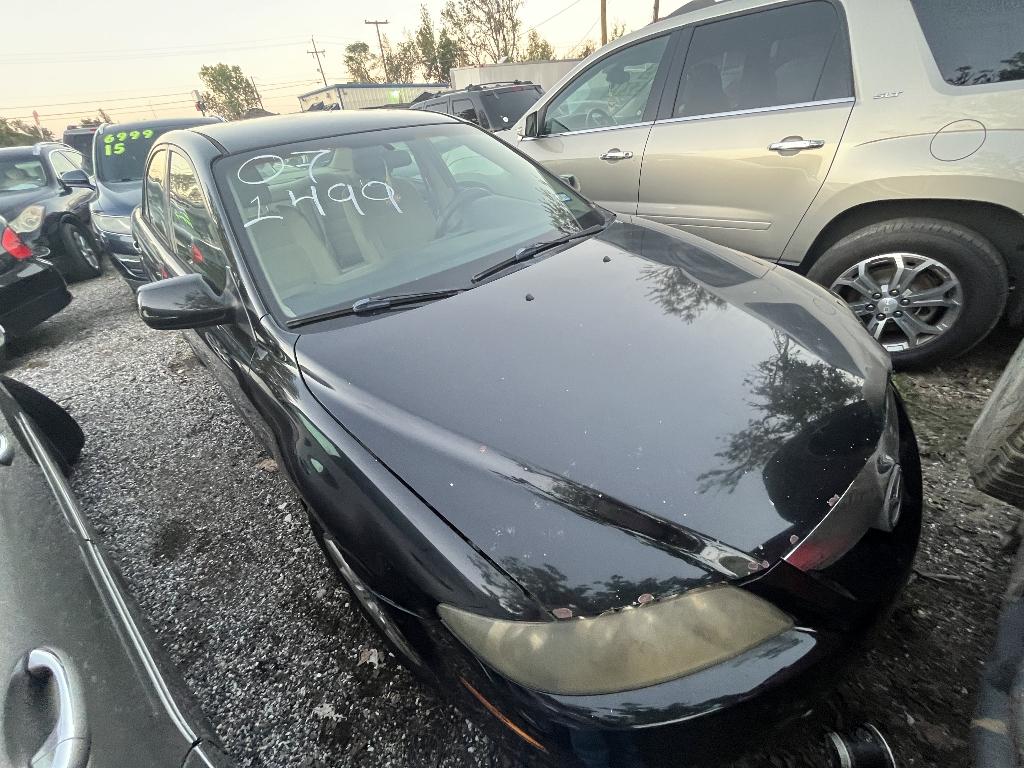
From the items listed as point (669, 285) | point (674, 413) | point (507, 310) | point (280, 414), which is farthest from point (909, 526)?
point (280, 414)

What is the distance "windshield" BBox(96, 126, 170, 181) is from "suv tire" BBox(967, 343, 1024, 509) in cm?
755

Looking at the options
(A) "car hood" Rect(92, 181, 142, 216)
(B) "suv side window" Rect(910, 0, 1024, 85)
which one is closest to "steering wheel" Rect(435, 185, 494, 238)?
(B) "suv side window" Rect(910, 0, 1024, 85)

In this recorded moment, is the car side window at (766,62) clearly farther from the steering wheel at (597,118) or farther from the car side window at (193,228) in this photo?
the car side window at (193,228)

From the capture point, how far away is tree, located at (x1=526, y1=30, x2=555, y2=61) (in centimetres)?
4175

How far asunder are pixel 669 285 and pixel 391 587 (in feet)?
4.34

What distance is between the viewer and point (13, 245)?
414 cm

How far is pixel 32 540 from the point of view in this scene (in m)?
1.20

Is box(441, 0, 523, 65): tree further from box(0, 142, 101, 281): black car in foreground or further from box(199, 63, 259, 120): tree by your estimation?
box(0, 142, 101, 281): black car in foreground

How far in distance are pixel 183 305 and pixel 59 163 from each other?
7478 mm

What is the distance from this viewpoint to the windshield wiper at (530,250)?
184 centimetres

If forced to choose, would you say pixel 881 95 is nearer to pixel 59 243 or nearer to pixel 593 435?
pixel 593 435

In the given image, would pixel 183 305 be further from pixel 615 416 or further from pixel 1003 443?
pixel 1003 443

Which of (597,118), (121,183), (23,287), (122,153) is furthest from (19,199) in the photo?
(597,118)

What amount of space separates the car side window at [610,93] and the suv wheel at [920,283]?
1.64 meters
